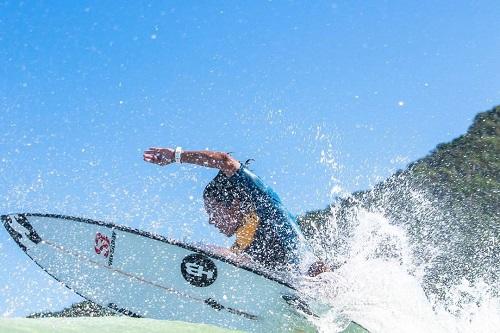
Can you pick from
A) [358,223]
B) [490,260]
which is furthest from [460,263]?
[358,223]

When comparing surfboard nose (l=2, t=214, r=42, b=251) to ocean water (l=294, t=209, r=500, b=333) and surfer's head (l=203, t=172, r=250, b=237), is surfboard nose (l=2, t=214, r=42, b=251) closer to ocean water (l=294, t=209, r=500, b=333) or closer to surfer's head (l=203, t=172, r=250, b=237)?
surfer's head (l=203, t=172, r=250, b=237)

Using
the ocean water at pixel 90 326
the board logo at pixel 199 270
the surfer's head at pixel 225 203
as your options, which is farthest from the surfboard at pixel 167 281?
the ocean water at pixel 90 326

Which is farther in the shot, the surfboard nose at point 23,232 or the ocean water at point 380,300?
the surfboard nose at point 23,232

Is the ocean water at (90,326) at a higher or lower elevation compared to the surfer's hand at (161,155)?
lower

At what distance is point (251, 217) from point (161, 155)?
1.34 meters

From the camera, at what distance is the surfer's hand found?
726 centimetres

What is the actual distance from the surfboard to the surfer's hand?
0.96m

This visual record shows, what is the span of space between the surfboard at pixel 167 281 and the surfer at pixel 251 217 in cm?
41

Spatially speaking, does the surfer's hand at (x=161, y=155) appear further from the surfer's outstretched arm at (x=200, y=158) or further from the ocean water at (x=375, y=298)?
the ocean water at (x=375, y=298)

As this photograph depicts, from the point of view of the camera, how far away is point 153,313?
7.62 metres

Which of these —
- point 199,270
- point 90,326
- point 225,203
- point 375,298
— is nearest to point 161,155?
point 225,203

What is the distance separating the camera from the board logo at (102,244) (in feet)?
25.8

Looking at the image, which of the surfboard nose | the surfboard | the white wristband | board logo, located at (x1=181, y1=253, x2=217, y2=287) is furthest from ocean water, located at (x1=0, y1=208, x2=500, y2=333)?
the surfboard nose

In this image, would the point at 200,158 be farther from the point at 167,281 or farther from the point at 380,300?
the point at 380,300
